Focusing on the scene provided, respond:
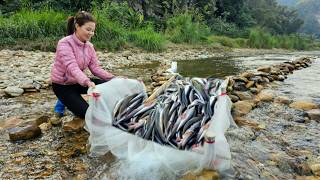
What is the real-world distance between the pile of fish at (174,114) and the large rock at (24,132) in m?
1.14

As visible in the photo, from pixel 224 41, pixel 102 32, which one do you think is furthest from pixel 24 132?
pixel 224 41

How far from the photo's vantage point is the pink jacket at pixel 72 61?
4.28 metres

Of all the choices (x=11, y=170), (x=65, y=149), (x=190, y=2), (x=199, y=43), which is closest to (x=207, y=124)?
(x=65, y=149)

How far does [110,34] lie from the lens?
52.7ft

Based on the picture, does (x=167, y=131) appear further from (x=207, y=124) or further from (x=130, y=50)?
(x=130, y=50)

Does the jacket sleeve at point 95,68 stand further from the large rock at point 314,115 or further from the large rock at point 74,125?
the large rock at point 314,115

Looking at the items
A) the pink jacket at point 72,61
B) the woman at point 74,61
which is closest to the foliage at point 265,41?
the pink jacket at point 72,61

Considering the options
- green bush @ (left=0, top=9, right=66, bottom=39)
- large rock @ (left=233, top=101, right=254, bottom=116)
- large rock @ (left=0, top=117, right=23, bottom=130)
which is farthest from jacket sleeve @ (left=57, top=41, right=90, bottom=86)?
green bush @ (left=0, top=9, right=66, bottom=39)

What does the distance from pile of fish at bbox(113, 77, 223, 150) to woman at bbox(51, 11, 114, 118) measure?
0.73 meters

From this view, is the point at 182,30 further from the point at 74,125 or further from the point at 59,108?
the point at 74,125

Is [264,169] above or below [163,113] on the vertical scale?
below

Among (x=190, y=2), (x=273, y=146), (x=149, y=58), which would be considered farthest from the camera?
(x=190, y=2)

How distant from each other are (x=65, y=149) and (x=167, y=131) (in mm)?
1284

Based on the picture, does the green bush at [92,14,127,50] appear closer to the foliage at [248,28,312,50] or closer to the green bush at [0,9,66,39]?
the green bush at [0,9,66,39]
